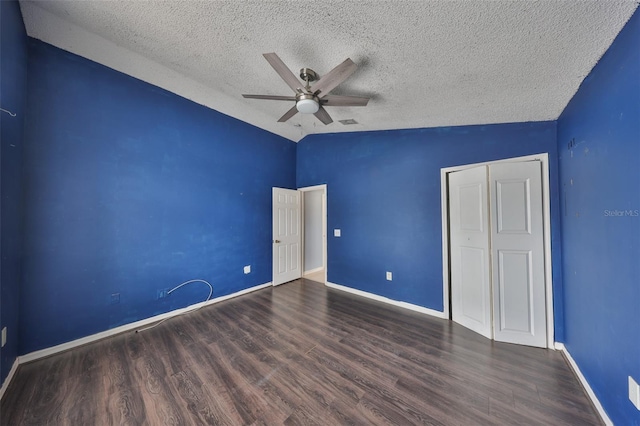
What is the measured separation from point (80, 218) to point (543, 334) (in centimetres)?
486

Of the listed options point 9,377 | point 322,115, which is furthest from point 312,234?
point 9,377

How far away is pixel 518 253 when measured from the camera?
2250mm

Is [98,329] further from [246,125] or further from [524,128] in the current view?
[524,128]

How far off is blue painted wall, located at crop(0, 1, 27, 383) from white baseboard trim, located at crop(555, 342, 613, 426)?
4.18m

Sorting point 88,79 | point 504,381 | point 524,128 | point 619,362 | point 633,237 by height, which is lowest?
point 504,381

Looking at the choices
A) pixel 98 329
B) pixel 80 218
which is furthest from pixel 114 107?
pixel 98 329

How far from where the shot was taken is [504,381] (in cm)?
173

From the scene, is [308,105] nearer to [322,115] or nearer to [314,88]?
[314,88]

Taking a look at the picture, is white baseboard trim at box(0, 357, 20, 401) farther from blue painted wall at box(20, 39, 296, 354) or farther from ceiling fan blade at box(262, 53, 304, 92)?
ceiling fan blade at box(262, 53, 304, 92)

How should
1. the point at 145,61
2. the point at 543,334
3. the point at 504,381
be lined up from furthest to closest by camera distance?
1. the point at 145,61
2. the point at 543,334
3. the point at 504,381

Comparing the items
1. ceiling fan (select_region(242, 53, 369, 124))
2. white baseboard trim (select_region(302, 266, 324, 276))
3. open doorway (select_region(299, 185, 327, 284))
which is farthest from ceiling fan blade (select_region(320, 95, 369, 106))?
white baseboard trim (select_region(302, 266, 324, 276))

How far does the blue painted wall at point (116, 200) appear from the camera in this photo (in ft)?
6.62

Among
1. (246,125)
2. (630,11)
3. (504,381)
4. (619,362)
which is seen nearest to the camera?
(630,11)

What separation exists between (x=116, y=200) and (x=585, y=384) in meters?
4.64
